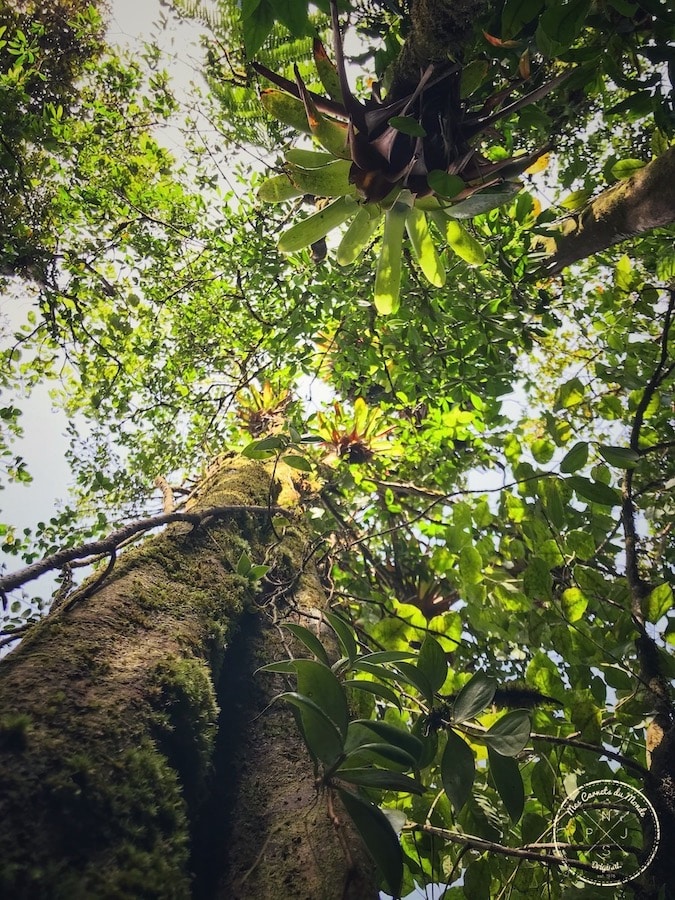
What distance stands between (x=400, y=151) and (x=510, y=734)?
4.33 feet

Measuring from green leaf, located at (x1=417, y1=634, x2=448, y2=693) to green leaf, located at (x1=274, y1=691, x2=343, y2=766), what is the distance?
0.90 feet

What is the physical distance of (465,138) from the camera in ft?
3.56

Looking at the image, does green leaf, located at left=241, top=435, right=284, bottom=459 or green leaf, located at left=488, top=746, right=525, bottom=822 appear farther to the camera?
green leaf, located at left=241, top=435, right=284, bottom=459

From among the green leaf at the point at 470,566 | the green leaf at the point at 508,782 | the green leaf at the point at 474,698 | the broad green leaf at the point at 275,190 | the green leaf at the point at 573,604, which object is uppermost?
the broad green leaf at the point at 275,190

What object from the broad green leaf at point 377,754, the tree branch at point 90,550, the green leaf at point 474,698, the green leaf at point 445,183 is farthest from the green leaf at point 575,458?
the tree branch at point 90,550

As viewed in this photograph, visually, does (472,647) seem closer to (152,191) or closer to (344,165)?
(344,165)

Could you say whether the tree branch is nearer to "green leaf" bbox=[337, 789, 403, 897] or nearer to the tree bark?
"green leaf" bbox=[337, 789, 403, 897]

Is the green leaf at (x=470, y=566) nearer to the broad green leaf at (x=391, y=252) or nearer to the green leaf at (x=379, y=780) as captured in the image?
the green leaf at (x=379, y=780)

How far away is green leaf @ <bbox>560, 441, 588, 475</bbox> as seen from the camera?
112 centimetres

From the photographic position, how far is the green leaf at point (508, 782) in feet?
2.62

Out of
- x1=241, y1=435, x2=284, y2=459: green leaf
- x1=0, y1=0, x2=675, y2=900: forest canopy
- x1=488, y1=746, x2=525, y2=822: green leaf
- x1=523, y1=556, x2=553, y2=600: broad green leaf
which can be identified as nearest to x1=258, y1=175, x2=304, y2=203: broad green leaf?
x1=0, y1=0, x2=675, y2=900: forest canopy

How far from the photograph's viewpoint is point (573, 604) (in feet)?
3.73

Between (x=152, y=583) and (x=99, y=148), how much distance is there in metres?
3.09

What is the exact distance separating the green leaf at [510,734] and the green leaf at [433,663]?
12 centimetres
